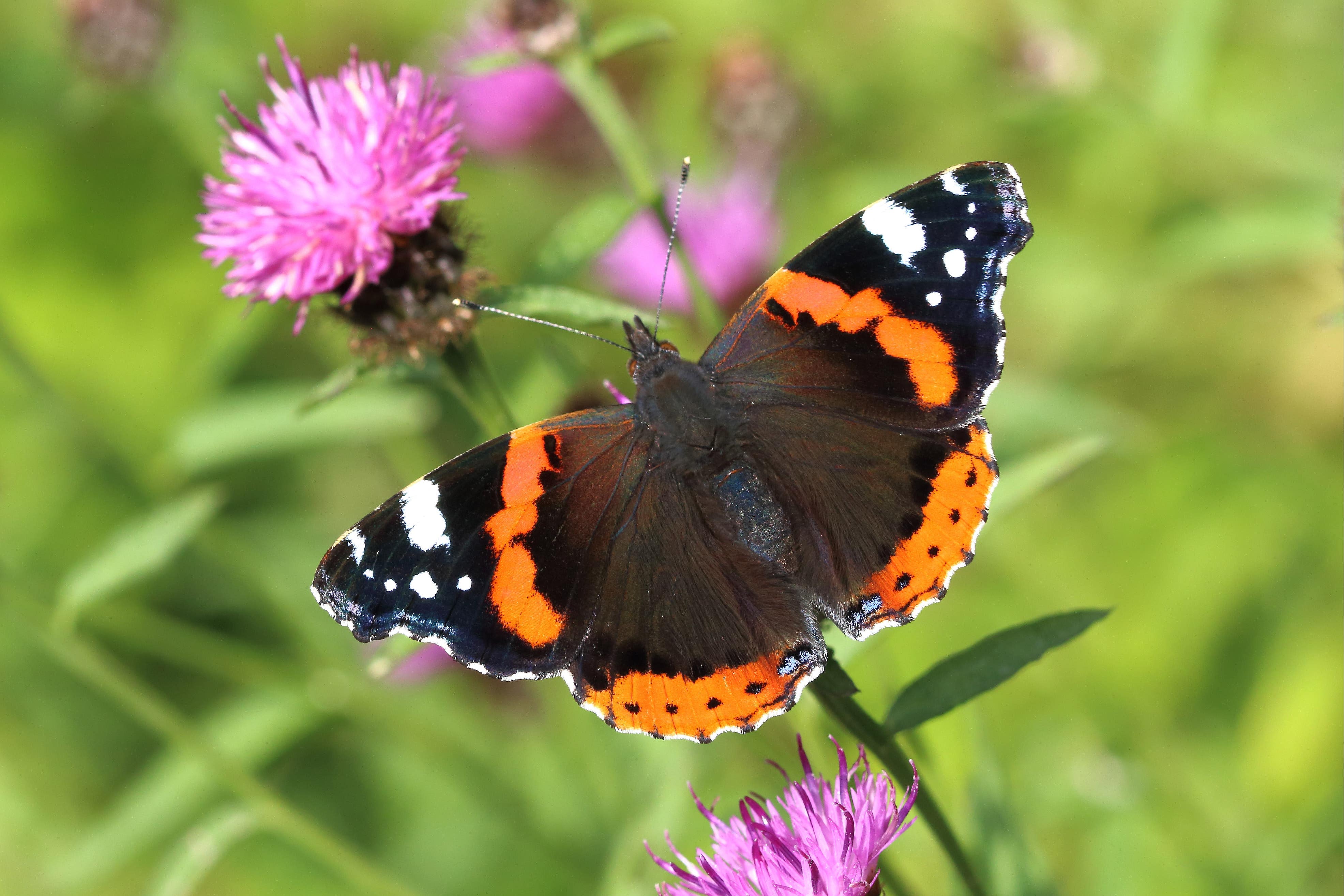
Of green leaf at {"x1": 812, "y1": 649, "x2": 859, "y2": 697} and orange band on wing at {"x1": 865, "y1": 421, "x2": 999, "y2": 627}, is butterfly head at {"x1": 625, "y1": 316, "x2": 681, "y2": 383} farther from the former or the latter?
green leaf at {"x1": 812, "y1": 649, "x2": 859, "y2": 697}

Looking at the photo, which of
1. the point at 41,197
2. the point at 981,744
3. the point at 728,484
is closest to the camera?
the point at 728,484

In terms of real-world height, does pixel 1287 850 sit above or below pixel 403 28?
below

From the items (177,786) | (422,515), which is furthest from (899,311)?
(177,786)

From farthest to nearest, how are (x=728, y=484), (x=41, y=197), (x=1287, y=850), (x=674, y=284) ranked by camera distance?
(x=41, y=197) < (x=674, y=284) < (x=1287, y=850) < (x=728, y=484)

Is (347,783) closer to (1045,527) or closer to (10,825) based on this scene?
(10,825)

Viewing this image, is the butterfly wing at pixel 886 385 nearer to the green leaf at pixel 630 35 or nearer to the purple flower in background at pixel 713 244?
the green leaf at pixel 630 35

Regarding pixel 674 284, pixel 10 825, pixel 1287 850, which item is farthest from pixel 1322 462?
pixel 10 825

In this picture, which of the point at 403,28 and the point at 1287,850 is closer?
the point at 1287,850

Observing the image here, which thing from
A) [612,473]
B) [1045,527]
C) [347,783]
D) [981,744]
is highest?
[347,783]
